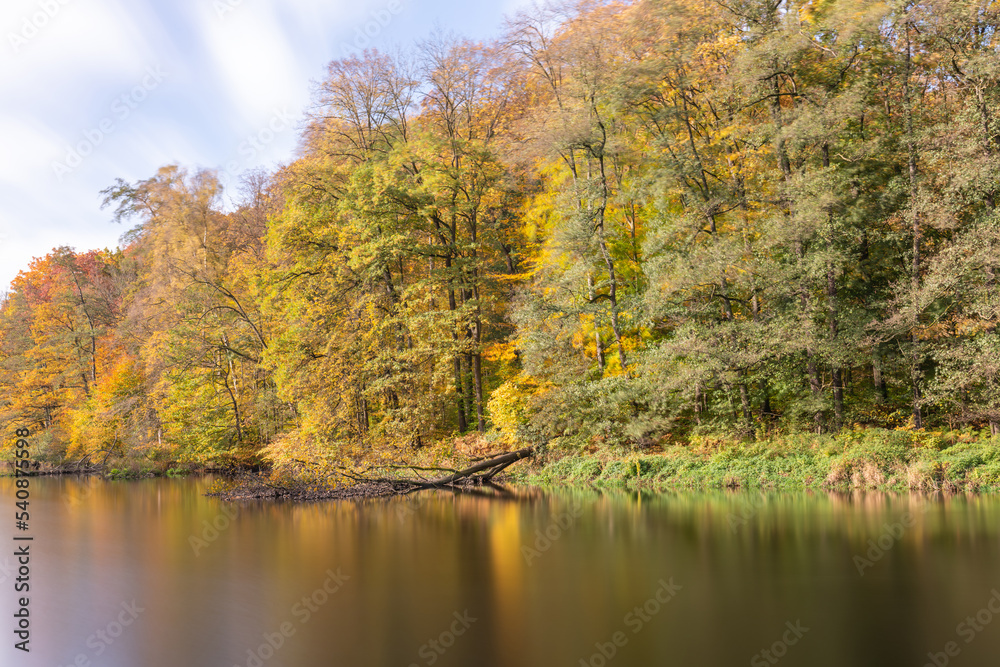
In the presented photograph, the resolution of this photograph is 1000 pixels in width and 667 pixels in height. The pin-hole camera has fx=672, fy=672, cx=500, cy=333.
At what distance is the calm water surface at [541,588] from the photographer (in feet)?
22.2

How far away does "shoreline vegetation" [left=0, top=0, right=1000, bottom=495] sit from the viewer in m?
18.6

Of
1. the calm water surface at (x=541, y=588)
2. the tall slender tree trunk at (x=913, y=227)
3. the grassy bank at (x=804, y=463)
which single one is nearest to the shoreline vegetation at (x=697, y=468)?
the grassy bank at (x=804, y=463)

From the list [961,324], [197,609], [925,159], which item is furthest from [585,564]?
[925,159]

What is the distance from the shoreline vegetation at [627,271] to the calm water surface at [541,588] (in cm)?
506

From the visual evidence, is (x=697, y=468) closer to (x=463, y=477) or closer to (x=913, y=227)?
(x=463, y=477)

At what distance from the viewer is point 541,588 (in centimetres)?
919

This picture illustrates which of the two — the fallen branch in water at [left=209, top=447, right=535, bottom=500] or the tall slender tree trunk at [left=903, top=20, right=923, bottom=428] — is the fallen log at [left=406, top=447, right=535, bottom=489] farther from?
the tall slender tree trunk at [left=903, top=20, right=923, bottom=428]

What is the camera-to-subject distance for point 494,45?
28844 mm

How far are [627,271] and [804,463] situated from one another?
31.5 ft

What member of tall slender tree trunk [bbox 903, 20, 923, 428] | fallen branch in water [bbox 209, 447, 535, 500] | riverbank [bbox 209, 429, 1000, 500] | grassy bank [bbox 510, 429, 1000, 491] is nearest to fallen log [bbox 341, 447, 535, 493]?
fallen branch in water [bbox 209, 447, 535, 500]

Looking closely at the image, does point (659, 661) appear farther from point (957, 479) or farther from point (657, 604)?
point (957, 479)

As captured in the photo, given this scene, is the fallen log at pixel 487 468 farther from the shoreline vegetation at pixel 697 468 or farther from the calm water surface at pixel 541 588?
the calm water surface at pixel 541 588

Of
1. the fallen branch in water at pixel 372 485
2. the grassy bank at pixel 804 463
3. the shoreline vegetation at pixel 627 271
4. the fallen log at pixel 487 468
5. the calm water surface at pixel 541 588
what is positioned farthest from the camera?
the fallen log at pixel 487 468

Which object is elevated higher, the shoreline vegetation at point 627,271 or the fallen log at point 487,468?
the shoreline vegetation at point 627,271
